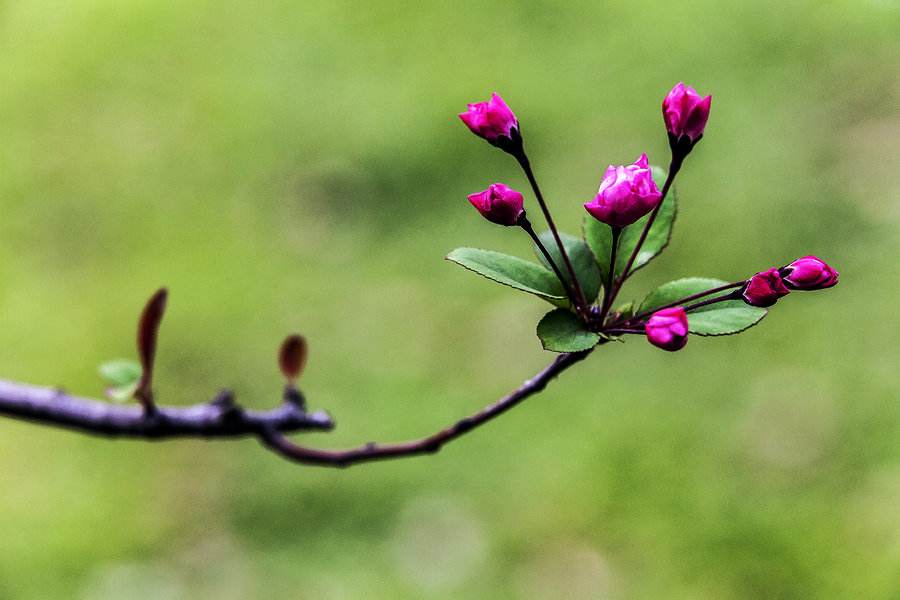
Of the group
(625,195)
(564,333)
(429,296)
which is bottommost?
(429,296)

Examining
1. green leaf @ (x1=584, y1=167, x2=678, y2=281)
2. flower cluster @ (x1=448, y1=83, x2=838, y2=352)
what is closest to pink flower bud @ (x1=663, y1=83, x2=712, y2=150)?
flower cluster @ (x1=448, y1=83, x2=838, y2=352)

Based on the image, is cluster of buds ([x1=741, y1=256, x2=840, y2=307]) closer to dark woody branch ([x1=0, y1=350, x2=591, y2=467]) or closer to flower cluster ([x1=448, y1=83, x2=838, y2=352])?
flower cluster ([x1=448, y1=83, x2=838, y2=352])

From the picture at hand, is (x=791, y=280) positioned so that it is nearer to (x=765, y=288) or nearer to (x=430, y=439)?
(x=765, y=288)

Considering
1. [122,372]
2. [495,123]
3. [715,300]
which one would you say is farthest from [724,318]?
[122,372]

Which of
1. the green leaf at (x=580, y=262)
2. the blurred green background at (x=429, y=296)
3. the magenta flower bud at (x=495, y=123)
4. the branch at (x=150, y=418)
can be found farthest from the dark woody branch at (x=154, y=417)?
the blurred green background at (x=429, y=296)

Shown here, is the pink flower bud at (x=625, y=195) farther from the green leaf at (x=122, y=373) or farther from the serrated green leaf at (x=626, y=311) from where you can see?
the green leaf at (x=122, y=373)
